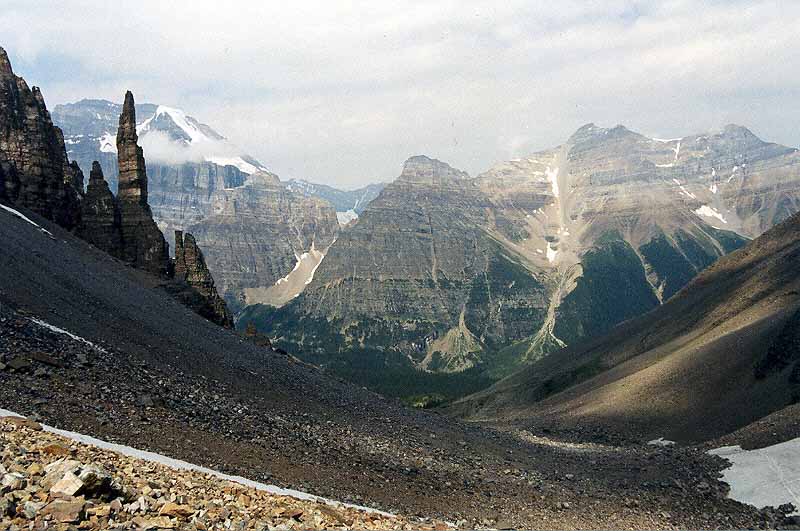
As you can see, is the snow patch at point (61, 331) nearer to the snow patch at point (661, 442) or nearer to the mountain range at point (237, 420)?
the mountain range at point (237, 420)

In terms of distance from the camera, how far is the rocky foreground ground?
16688 millimetres

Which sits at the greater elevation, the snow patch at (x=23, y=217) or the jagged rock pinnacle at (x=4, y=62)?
the jagged rock pinnacle at (x=4, y=62)

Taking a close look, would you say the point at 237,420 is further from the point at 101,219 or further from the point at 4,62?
the point at 4,62

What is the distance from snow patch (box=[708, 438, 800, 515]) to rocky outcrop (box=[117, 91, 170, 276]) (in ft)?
221

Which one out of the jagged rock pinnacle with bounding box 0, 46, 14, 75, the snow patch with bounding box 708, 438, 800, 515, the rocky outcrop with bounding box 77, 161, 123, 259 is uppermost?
the jagged rock pinnacle with bounding box 0, 46, 14, 75

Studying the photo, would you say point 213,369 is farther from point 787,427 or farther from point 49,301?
point 787,427

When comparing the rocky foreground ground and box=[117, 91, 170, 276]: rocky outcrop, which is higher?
box=[117, 91, 170, 276]: rocky outcrop

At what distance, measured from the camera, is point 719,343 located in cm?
9688

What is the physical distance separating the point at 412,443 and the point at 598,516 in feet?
40.0

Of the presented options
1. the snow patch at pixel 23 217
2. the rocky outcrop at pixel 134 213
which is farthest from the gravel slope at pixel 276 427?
the rocky outcrop at pixel 134 213

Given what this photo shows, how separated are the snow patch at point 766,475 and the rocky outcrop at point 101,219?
6992 centimetres

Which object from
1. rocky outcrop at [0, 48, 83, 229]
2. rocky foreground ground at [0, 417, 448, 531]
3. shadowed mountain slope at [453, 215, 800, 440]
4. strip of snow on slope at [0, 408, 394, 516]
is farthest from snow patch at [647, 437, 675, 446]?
rocky outcrop at [0, 48, 83, 229]

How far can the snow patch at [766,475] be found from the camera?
138 ft

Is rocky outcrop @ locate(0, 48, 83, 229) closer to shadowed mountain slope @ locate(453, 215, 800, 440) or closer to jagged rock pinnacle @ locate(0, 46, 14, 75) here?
jagged rock pinnacle @ locate(0, 46, 14, 75)
